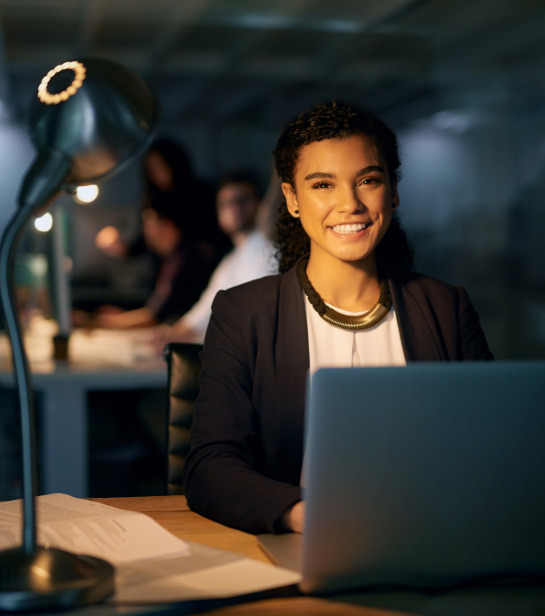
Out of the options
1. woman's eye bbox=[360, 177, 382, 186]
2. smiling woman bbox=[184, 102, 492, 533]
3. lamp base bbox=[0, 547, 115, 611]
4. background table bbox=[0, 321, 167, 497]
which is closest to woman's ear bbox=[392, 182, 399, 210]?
smiling woman bbox=[184, 102, 492, 533]

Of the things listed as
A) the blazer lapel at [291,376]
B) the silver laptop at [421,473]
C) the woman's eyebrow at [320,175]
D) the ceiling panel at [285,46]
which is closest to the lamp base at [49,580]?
the silver laptop at [421,473]

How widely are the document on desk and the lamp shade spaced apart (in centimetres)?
39

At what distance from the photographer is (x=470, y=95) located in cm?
1002

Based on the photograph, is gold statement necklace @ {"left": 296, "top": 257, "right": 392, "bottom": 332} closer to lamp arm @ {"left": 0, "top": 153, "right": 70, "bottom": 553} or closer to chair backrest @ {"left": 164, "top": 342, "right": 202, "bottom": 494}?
chair backrest @ {"left": 164, "top": 342, "right": 202, "bottom": 494}

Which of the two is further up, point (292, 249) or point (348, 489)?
point (292, 249)

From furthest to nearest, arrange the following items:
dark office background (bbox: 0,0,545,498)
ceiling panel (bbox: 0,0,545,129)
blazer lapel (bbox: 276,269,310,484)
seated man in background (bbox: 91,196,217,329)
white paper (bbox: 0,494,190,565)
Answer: dark office background (bbox: 0,0,545,498) → ceiling panel (bbox: 0,0,545,129) → seated man in background (bbox: 91,196,217,329) → blazer lapel (bbox: 276,269,310,484) → white paper (bbox: 0,494,190,565)

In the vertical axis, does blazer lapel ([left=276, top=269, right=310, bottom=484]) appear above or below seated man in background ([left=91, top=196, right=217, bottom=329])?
below

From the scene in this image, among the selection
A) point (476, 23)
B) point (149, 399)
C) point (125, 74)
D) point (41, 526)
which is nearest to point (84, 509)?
point (41, 526)

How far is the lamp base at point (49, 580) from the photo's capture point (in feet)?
2.48

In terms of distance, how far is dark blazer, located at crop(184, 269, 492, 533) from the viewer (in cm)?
119

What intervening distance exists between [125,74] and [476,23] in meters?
7.21

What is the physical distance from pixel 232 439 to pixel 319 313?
12.6 inches

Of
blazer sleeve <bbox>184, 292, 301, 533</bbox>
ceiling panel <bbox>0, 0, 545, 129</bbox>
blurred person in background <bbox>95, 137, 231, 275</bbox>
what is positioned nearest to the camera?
blazer sleeve <bbox>184, 292, 301, 533</bbox>

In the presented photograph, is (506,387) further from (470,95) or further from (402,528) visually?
(470,95)
